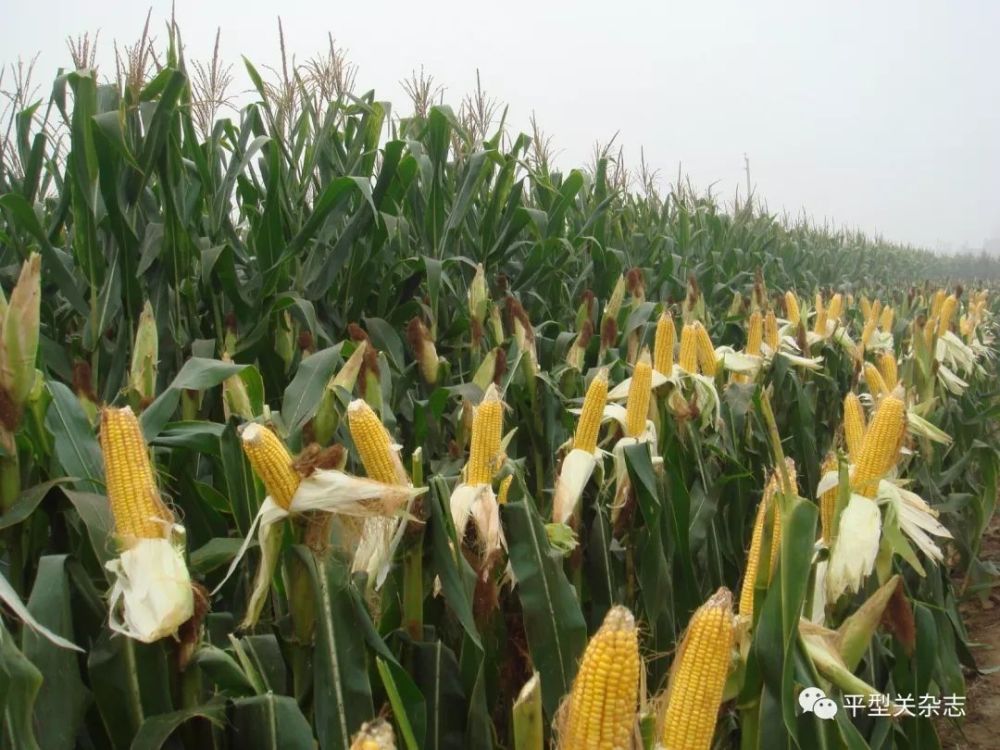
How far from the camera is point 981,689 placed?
10.8 ft

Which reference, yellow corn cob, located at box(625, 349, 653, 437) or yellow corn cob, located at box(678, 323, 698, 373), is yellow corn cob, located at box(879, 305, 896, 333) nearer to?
yellow corn cob, located at box(678, 323, 698, 373)

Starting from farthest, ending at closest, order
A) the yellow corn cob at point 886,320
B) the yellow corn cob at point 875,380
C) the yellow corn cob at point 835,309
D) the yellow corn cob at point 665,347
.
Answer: the yellow corn cob at point 886,320 < the yellow corn cob at point 835,309 < the yellow corn cob at point 875,380 < the yellow corn cob at point 665,347

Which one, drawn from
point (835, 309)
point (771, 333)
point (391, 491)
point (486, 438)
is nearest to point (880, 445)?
point (486, 438)

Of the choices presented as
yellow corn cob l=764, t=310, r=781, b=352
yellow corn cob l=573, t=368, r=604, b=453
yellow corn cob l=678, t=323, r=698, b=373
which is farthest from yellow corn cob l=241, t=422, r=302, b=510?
yellow corn cob l=764, t=310, r=781, b=352

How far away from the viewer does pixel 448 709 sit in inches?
57.7

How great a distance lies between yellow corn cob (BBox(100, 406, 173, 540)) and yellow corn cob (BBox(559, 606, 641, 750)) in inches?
23.9

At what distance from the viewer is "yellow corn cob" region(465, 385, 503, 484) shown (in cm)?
148

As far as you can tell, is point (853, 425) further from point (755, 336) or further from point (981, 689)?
point (981, 689)

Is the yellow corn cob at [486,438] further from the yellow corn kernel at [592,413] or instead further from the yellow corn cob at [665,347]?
the yellow corn cob at [665,347]

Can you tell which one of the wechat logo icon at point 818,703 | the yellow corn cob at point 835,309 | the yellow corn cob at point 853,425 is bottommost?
the wechat logo icon at point 818,703

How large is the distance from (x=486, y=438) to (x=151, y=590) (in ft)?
1.97

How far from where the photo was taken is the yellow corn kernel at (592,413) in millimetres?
1767

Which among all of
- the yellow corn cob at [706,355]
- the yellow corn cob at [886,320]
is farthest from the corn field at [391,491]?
the yellow corn cob at [886,320]

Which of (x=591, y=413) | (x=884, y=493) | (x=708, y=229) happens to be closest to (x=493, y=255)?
(x=591, y=413)
